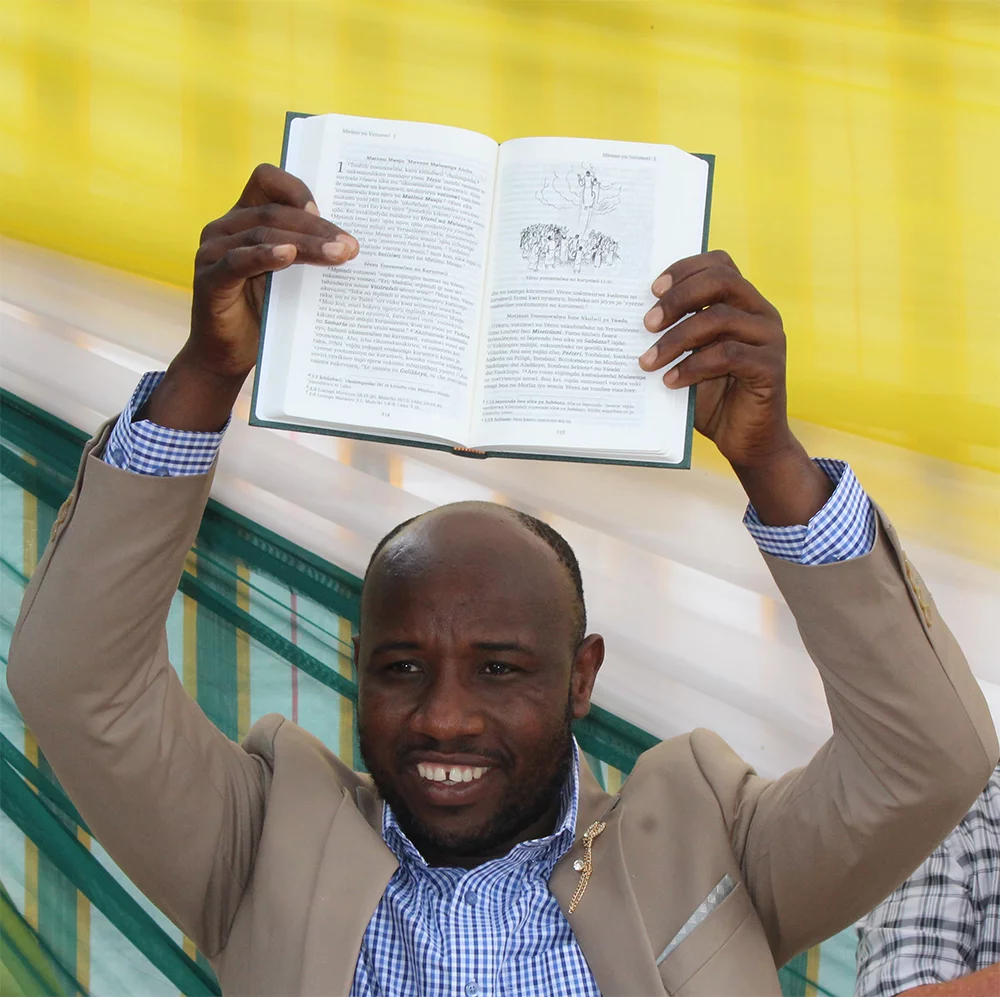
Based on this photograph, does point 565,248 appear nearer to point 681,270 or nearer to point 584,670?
point 681,270

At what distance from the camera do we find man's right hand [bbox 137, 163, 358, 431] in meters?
1.32

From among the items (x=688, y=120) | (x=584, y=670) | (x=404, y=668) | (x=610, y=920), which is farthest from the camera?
(x=688, y=120)

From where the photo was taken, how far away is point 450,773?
1503 millimetres

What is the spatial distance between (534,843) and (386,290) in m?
0.68

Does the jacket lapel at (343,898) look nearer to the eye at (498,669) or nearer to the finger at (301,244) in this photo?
the eye at (498,669)

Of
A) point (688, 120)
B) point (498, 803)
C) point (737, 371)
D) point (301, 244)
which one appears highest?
point (688, 120)

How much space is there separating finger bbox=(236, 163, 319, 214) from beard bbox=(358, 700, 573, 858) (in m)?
0.62

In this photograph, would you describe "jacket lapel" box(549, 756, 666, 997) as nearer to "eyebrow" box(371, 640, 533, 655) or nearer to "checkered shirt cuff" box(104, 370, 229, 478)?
"eyebrow" box(371, 640, 533, 655)

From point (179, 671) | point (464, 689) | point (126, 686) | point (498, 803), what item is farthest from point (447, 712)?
point (179, 671)

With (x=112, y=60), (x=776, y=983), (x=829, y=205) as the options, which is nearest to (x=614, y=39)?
(x=829, y=205)

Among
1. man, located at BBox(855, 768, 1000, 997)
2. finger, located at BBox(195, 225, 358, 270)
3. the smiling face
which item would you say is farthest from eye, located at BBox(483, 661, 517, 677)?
man, located at BBox(855, 768, 1000, 997)

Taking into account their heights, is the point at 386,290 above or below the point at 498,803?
above

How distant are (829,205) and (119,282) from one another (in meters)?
1.20

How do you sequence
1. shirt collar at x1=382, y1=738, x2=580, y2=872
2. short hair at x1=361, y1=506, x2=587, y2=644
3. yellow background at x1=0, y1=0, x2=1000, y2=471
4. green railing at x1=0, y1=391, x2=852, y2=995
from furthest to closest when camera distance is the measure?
green railing at x1=0, y1=391, x2=852, y2=995, yellow background at x1=0, y1=0, x2=1000, y2=471, short hair at x1=361, y1=506, x2=587, y2=644, shirt collar at x1=382, y1=738, x2=580, y2=872
